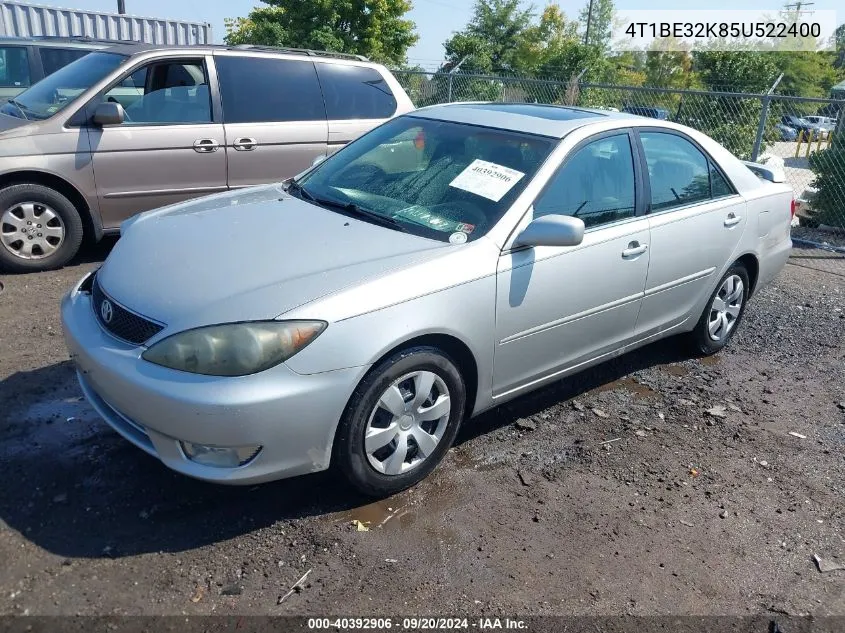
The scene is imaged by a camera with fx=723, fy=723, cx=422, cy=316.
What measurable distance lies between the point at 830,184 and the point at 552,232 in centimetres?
768

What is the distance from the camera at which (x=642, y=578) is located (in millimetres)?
2930

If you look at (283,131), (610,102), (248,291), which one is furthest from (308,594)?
(610,102)

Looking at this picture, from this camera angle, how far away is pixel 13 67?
869cm

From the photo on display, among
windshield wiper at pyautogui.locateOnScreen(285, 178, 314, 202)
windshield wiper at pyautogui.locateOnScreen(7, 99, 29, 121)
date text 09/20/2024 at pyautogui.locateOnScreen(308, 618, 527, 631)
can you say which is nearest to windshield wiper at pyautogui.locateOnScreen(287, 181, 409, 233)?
windshield wiper at pyautogui.locateOnScreen(285, 178, 314, 202)

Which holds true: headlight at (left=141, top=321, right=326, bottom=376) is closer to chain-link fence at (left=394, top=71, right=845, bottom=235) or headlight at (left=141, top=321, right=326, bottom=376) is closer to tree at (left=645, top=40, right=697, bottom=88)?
chain-link fence at (left=394, top=71, right=845, bottom=235)

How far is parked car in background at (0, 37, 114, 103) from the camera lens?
Result: 28.2 ft

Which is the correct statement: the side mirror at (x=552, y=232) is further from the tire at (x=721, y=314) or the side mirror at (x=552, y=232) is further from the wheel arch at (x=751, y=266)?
the wheel arch at (x=751, y=266)

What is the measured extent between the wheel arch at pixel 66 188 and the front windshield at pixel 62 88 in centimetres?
49

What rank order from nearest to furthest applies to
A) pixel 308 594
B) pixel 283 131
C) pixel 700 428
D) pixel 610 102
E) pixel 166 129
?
pixel 308 594
pixel 700 428
pixel 166 129
pixel 283 131
pixel 610 102

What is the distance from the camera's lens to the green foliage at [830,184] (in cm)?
920

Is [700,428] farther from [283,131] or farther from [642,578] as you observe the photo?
[283,131]

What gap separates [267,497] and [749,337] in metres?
4.14

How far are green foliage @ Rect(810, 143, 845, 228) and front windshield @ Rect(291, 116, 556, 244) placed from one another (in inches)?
282

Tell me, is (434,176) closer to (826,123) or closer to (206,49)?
(206,49)
